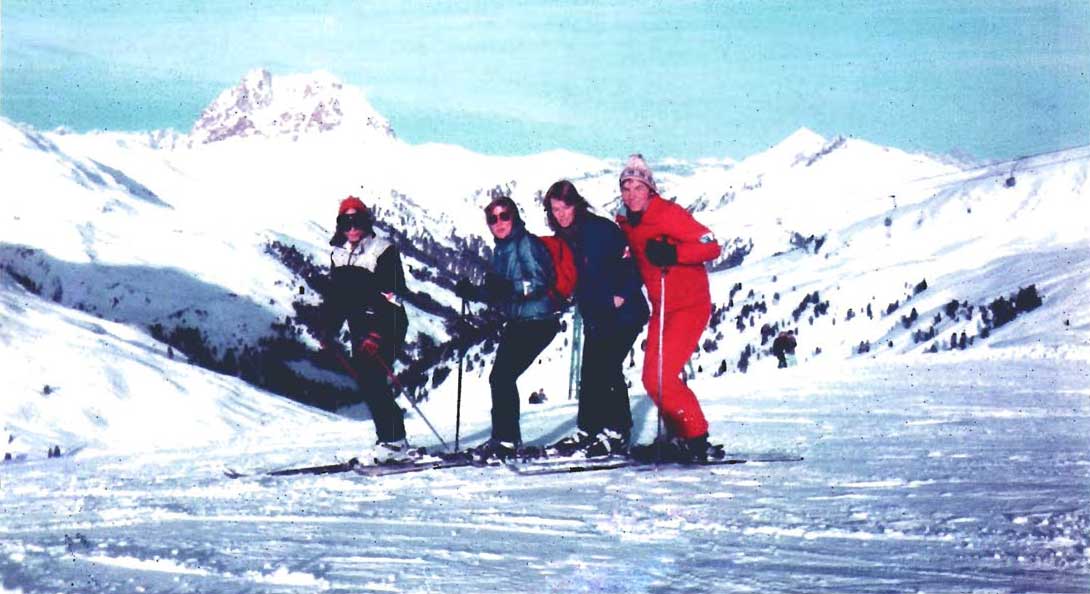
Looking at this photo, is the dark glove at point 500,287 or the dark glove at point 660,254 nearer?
the dark glove at point 660,254

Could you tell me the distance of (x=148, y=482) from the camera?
8445 millimetres

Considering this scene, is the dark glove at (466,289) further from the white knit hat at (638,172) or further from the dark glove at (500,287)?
the white knit hat at (638,172)

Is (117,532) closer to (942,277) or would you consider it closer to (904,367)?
(904,367)

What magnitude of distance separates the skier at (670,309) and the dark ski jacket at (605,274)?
171 millimetres

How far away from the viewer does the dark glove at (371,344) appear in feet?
28.3

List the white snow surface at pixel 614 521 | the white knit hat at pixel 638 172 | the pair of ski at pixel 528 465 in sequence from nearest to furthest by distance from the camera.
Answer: the white snow surface at pixel 614 521
the pair of ski at pixel 528 465
the white knit hat at pixel 638 172

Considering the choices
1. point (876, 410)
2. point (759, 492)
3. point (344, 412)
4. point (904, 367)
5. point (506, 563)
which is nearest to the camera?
point (506, 563)

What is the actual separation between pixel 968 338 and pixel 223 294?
15383cm

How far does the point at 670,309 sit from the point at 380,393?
8.24 ft

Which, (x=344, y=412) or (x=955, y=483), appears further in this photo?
(x=344, y=412)

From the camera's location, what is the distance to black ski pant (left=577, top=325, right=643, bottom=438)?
847cm

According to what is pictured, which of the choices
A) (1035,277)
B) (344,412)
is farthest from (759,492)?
(344,412)

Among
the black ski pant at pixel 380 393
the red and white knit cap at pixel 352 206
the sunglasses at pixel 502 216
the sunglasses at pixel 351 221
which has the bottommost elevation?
the black ski pant at pixel 380 393

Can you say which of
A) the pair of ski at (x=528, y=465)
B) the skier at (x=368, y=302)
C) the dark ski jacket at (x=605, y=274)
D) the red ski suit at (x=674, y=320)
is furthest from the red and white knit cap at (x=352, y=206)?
the red ski suit at (x=674, y=320)
